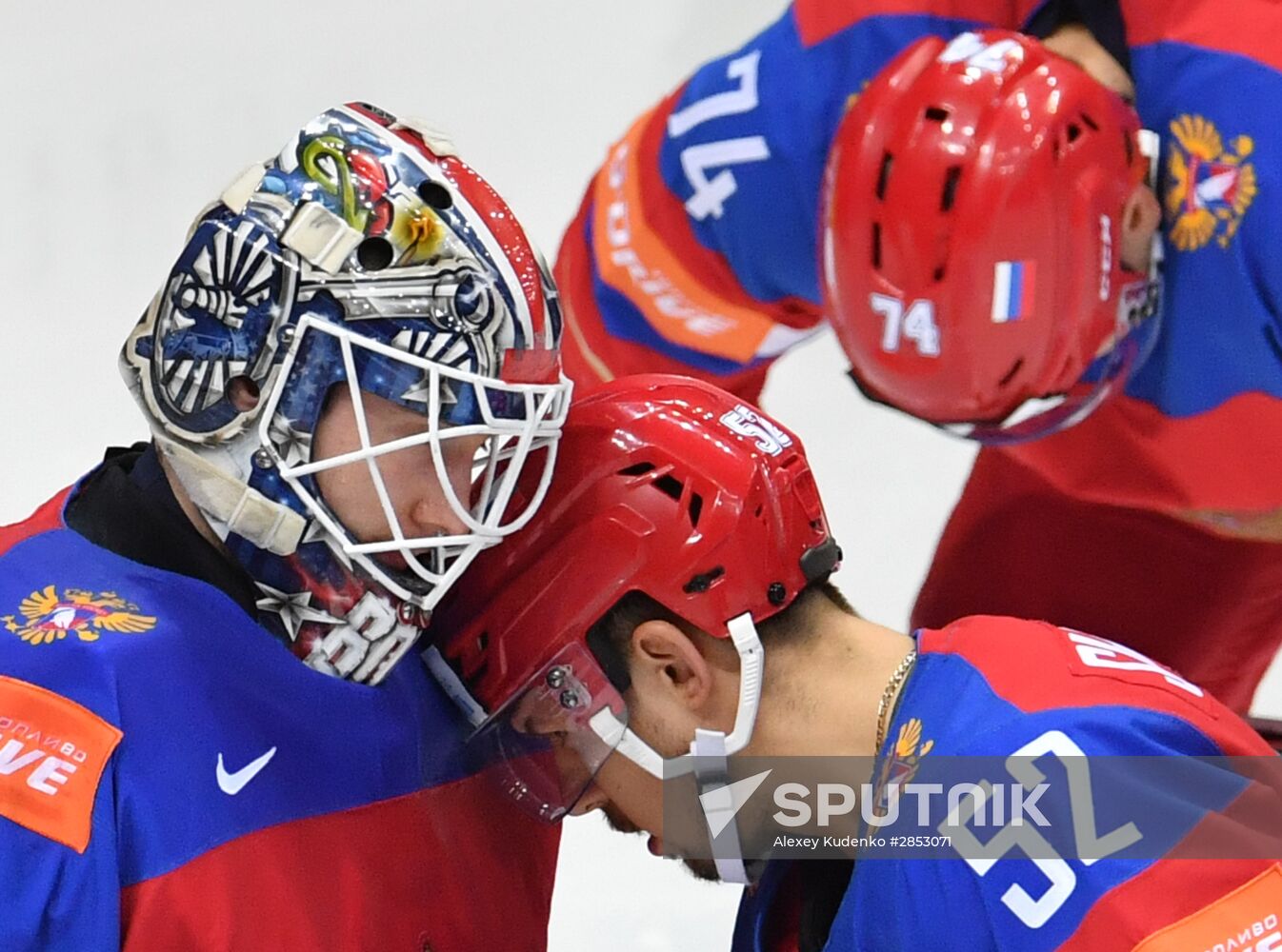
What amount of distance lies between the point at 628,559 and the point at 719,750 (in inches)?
8.0

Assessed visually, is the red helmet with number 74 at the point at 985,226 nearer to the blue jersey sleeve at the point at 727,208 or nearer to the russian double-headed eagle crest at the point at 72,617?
the blue jersey sleeve at the point at 727,208

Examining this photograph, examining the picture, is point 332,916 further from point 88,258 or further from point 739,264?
point 88,258

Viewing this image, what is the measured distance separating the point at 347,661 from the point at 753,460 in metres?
0.40

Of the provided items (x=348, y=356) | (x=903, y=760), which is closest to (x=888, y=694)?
(x=903, y=760)

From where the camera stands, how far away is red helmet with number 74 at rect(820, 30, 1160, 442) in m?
1.84

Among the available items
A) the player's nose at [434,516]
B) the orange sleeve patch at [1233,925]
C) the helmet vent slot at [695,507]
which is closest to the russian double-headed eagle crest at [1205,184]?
the helmet vent slot at [695,507]

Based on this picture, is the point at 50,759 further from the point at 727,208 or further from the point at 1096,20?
the point at 1096,20

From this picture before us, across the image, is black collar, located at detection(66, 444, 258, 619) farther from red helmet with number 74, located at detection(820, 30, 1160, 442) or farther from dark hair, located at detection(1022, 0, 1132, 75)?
dark hair, located at detection(1022, 0, 1132, 75)

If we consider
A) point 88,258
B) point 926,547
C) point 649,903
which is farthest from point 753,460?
point 88,258

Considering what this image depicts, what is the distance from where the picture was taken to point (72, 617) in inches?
56.1

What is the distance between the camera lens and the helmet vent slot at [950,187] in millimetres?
1839

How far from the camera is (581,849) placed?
2330 mm

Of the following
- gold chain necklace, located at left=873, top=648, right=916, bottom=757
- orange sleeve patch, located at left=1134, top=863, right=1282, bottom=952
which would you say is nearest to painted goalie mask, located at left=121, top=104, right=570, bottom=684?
gold chain necklace, located at left=873, top=648, right=916, bottom=757

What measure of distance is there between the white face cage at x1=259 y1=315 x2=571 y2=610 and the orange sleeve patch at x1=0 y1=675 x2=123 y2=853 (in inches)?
9.5
